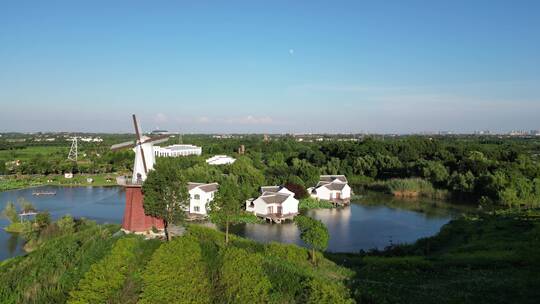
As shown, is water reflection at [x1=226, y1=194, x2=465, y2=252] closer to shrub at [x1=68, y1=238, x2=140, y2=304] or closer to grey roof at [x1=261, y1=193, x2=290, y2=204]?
grey roof at [x1=261, y1=193, x2=290, y2=204]

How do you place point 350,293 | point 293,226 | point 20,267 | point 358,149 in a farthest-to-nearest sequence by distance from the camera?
point 358,149 → point 293,226 → point 20,267 → point 350,293

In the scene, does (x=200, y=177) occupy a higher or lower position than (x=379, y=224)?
higher

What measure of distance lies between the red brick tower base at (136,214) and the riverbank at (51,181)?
28150mm

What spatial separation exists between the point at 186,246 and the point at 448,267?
24.1 ft

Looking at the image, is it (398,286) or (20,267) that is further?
(20,267)

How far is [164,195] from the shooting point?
1619cm

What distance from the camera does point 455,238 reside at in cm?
1711

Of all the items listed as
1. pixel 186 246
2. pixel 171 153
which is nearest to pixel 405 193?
pixel 186 246

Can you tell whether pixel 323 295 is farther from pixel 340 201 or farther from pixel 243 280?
pixel 340 201

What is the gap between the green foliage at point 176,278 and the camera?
8195 millimetres

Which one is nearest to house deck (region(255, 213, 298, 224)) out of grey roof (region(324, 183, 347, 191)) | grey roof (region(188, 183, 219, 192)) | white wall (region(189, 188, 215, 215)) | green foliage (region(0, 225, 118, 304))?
white wall (region(189, 188, 215, 215))

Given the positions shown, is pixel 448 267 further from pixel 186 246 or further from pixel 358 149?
pixel 358 149

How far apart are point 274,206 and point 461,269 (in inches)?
593

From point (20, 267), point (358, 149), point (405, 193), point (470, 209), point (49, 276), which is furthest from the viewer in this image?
point (358, 149)
